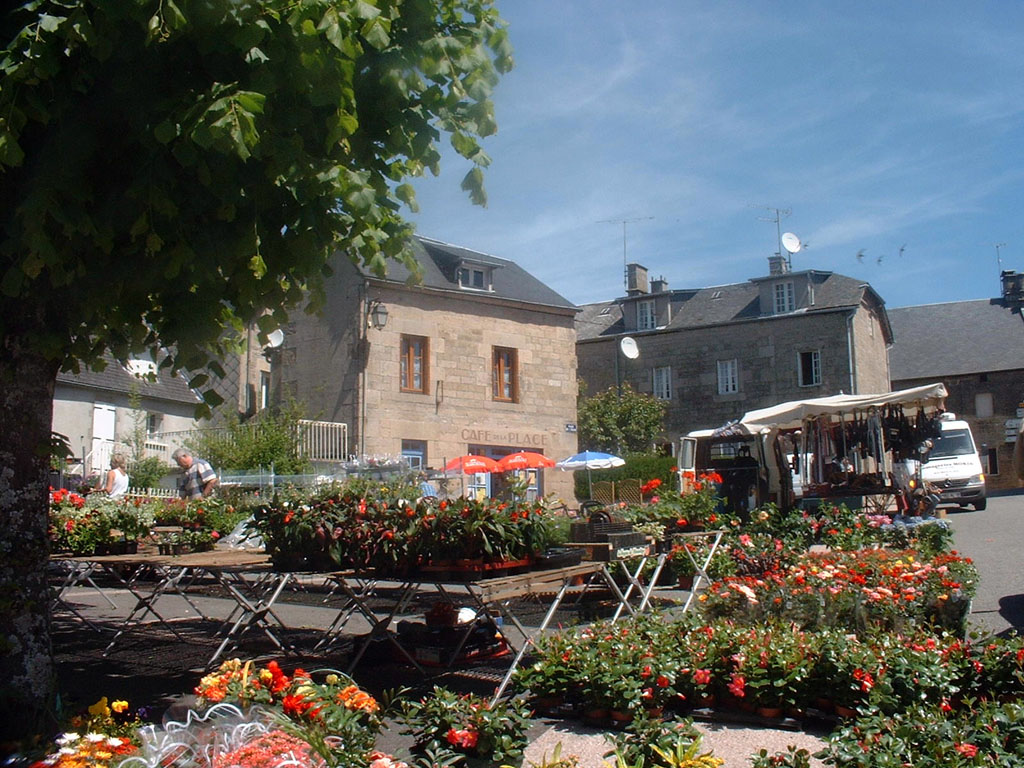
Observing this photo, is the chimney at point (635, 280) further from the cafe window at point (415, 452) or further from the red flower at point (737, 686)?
the red flower at point (737, 686)

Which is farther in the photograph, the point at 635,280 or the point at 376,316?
the point at 635,280

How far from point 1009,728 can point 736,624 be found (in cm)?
247

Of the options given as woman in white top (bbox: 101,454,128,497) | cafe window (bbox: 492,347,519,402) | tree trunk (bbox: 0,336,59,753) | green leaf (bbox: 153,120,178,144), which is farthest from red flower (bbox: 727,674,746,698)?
cafe window (bbox: 492,347,519,402)

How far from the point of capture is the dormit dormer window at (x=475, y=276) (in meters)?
26.2

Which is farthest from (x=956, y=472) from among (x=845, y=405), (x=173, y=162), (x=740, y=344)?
(x=173, y=162)

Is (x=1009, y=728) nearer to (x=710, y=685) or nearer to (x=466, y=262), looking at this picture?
(x=710, y=685)

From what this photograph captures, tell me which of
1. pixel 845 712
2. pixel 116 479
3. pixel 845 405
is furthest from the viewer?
pixel 845 405

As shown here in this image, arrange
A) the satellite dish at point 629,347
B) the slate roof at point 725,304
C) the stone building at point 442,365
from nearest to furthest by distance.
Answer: the stone building at point 442,365
the slate roof at point 725,304
the satellite dish at point 629,347

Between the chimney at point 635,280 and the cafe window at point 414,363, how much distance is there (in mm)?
15395

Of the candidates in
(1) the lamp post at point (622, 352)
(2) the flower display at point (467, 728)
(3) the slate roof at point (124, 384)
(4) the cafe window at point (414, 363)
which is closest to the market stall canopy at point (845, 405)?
(4) the cafe window at point (414, 363)

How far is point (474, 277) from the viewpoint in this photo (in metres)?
26.5

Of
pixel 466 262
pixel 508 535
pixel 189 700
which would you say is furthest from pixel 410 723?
pixel 466 262

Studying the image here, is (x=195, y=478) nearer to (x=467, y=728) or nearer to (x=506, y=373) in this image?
(x=467, y=728)

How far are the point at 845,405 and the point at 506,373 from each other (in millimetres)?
12923
